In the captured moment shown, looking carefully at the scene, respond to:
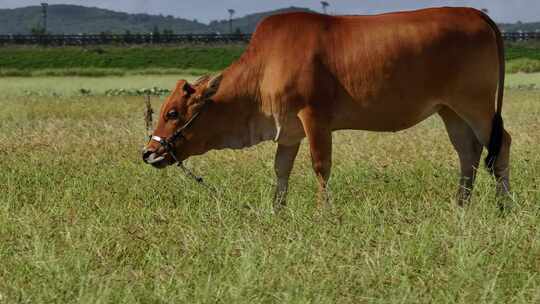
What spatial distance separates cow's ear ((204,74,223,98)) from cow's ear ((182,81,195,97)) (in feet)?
0.41

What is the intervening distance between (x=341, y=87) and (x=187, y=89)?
134cm

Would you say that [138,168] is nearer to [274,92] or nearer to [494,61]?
[274,92]

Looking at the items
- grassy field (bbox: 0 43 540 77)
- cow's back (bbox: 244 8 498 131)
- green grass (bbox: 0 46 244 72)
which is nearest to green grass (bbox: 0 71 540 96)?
grassy field (bbox: 0 43 540 77)

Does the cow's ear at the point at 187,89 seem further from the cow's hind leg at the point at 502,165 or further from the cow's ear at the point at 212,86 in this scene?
the cow's hind leg at the point at 502,165

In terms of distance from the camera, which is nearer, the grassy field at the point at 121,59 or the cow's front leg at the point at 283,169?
the cow's front leg at the point at 283,169

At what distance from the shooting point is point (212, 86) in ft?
25.6

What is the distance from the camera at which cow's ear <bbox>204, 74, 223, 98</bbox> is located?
778 centimetres

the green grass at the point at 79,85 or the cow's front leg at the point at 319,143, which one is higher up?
the cow's front leg at the point at 319,143

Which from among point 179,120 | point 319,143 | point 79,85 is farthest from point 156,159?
point 79,85

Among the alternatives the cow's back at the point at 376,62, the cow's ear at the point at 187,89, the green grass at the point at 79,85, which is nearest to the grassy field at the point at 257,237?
the cow's back at the point at 376,62

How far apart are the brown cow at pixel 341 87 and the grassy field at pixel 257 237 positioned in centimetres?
46

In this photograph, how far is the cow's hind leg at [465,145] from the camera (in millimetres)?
8203

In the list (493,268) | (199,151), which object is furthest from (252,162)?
(493,268)

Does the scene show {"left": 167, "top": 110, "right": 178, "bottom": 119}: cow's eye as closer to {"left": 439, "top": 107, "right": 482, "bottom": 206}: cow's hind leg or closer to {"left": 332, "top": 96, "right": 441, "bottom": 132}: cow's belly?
{"left": 332, "top": 96, "right": 441, "bottom": 132}: cow's belly
